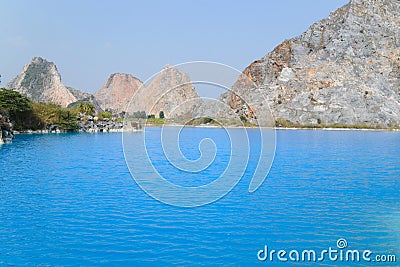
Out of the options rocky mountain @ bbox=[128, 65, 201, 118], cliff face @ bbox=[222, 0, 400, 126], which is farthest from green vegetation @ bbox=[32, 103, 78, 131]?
rocky mountain @ bbox=[128, 65, 201, 118]

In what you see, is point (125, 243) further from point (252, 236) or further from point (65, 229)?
point (252, 236)

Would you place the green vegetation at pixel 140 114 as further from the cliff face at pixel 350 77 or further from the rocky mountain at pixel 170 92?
the cliff face at pixel 350 77

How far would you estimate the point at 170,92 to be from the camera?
1970 cm

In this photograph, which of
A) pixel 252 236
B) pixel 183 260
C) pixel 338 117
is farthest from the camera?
pixel 338 117

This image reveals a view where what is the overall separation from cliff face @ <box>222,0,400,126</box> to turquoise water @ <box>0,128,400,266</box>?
383ft

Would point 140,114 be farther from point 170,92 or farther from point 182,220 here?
point 182,220

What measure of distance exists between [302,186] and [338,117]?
13470 cm

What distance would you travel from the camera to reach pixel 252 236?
16344mm

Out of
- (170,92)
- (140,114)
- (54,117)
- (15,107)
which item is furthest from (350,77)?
(170,92)

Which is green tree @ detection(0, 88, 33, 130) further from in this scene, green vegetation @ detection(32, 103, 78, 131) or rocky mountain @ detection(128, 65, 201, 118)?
rocky mountain @ detection(128, 65, 201, 118)

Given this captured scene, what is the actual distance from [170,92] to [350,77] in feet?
525

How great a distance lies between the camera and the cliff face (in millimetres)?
154250

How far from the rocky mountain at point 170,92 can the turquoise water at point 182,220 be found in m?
5.25

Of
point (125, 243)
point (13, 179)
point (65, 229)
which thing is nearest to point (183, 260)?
point (125, 243)
